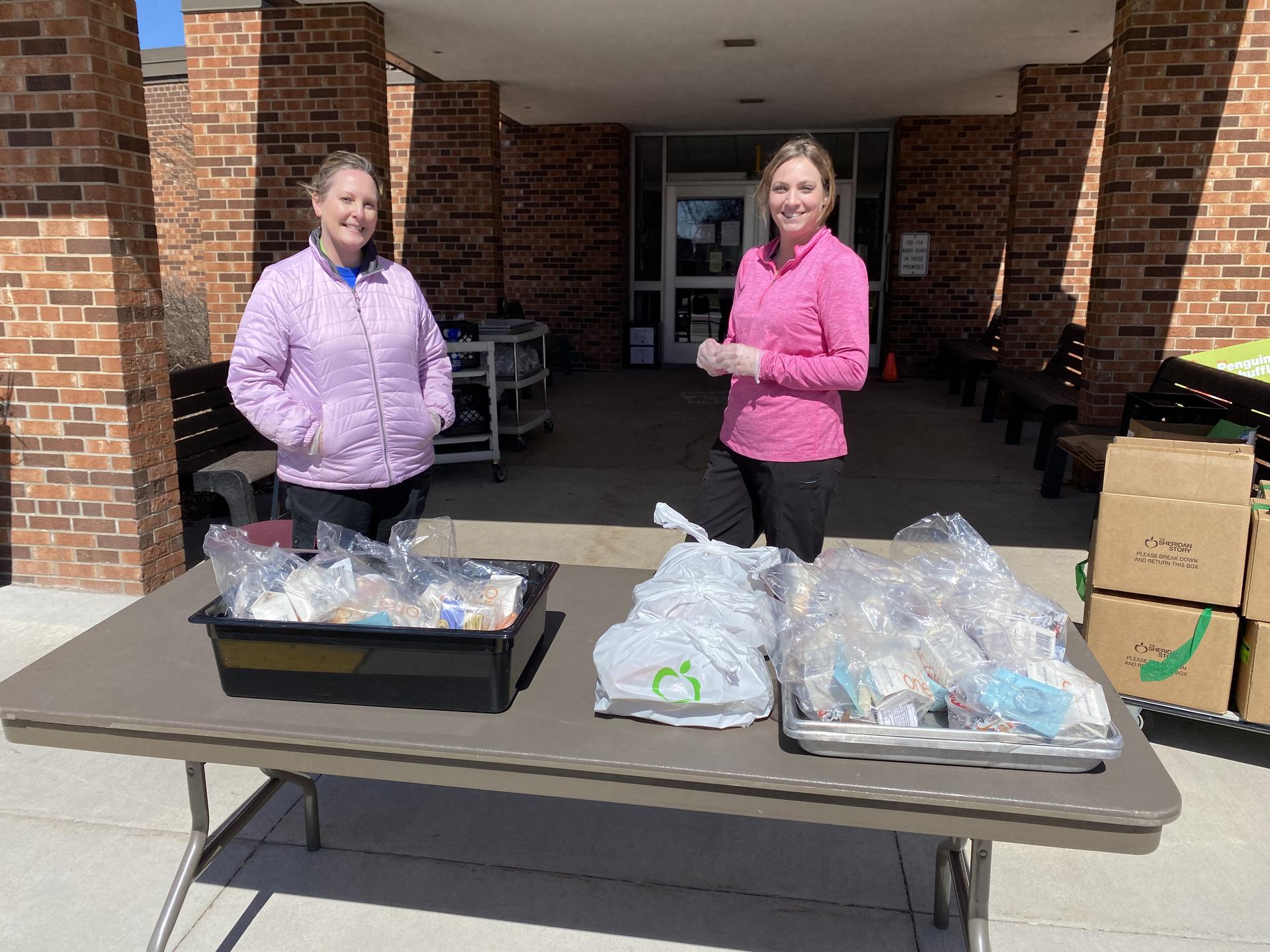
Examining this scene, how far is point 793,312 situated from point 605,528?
301 centimetres

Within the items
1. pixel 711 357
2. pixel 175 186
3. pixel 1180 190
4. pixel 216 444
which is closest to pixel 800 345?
pixel 711 357

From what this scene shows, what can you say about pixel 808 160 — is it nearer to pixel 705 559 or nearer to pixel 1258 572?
pixel 705 559

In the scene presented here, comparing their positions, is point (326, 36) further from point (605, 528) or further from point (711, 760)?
point (711, 760)

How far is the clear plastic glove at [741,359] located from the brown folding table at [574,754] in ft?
3.21

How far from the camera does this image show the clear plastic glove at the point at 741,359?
8.20ft

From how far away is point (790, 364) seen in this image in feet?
8.14

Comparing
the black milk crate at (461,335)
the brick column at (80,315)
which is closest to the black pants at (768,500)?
the brick column at (80,315)

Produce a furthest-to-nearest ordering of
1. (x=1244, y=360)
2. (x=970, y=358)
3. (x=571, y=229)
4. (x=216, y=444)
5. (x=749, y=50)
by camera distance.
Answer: (x=571, y=229) < (x=970, y=358) < (x=749, y=50) < (x=216, y=444) < (x=1244, y=360)

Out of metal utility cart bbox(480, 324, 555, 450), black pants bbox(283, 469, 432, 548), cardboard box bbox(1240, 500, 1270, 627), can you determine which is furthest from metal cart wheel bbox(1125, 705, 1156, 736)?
metal utility cart bbox(480, 324, 555, 450)

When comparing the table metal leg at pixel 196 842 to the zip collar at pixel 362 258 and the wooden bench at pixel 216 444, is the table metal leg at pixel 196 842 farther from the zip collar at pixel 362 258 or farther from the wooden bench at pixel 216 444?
the wooden bench at pixel 216 444

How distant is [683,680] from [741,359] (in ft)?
3.96

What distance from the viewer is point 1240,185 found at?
17.8ft

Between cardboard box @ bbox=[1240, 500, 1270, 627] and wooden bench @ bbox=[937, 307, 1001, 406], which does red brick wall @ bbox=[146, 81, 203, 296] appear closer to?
wooden bench @ bbox=[937, 307, 1001, 406]

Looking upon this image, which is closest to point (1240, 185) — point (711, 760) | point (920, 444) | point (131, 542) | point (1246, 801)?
point (920, 444)
